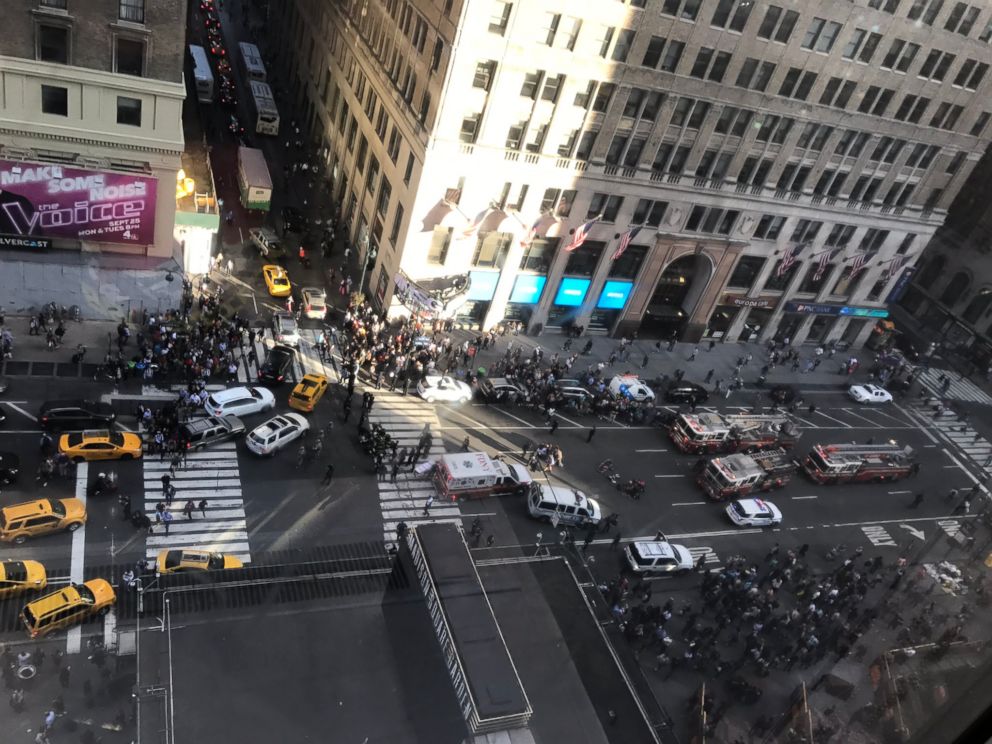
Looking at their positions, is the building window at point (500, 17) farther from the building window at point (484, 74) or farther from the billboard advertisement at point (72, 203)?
the billboard advertisement at point (72, 203)

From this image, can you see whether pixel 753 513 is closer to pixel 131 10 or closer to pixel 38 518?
pixel 38 518

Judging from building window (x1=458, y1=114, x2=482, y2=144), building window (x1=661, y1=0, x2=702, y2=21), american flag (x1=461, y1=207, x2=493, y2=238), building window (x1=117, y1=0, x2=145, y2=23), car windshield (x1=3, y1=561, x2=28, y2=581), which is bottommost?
car windshield (x1=3, y1=561, x2=28, y2=581)

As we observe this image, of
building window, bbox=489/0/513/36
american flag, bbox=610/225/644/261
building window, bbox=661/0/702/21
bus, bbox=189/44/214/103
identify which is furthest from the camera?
bus, bbox=189/44/214/103

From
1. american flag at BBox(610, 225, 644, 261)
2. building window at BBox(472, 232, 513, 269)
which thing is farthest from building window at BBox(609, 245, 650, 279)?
building window at BBox(472, 232, 513, 269)

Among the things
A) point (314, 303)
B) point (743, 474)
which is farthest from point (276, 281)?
point (743, 474)

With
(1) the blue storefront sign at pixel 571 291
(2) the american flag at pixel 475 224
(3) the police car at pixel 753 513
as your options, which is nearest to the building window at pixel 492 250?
(2) the american flag at pixel 475 224

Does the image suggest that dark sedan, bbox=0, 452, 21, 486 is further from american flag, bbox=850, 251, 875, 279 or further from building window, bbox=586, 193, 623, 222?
american flag, bbox=850, 251, 875, 279

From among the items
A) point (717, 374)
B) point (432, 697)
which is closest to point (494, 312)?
point (717, 374)
